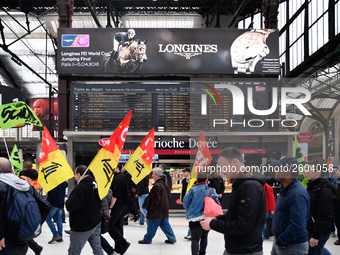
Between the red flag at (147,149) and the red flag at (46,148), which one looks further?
the red flag at (147,149)

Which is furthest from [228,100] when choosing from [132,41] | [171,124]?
[132,41]

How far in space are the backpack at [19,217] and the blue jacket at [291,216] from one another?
2.53 m

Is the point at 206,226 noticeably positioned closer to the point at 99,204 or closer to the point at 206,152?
the point at 99,204

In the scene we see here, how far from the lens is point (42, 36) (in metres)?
22.6

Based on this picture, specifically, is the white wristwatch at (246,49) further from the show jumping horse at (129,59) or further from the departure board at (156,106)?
the show jumping horse at (129,59)

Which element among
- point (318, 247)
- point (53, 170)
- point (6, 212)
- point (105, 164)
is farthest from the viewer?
point (53, 170)

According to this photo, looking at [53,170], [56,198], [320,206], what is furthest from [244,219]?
[56,198]

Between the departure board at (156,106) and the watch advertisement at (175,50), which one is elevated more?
the watch advertisement at (175,50)

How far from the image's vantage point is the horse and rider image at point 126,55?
36.3ft

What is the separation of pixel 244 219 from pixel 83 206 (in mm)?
2823

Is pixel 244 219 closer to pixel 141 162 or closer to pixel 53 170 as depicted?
pixel 53 170

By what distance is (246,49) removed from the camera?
1130 centimetres

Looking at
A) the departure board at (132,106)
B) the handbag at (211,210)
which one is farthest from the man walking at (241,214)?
the departure board at (132,106)

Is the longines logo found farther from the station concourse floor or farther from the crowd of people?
the station concourse floor
